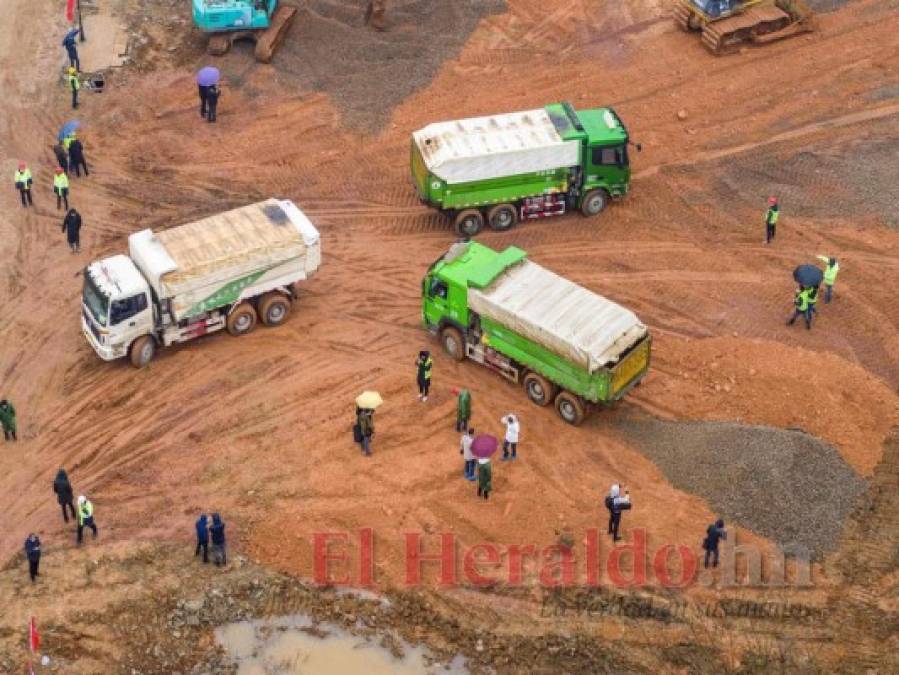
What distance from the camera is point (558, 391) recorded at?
29.3 meters

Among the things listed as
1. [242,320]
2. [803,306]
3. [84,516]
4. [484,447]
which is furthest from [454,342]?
[84,516]

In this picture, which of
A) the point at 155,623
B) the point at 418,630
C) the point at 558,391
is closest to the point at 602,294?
the point at 558,391

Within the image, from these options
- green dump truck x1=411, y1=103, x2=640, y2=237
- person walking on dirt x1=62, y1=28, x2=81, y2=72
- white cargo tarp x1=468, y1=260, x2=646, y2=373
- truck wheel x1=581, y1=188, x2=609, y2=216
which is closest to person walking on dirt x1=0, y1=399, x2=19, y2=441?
white cargo tarp x1=468, y1=260, x2=646, y2=373

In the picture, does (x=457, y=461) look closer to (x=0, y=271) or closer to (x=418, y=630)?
(x=418, y=630)

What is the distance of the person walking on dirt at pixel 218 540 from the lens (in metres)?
25.6

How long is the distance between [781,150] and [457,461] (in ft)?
53.3

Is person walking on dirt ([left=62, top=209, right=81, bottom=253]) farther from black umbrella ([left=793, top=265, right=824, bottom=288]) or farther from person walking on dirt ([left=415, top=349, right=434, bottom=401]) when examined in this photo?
black umbrella ([left=793, top=265, right=824, bottom=288])

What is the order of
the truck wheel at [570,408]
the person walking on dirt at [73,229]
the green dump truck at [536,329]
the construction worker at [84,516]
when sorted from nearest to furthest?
the construction worker at [84,516], the green dump truck at [536,329], the truck wheel at [570,408], the person walking on dirt at [73,229]

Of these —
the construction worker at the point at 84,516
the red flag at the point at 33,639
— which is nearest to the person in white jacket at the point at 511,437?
the construction worker at the point at 84,516

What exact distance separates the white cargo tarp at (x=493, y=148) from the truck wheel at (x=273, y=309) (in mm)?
5237

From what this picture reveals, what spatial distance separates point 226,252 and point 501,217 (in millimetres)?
8200

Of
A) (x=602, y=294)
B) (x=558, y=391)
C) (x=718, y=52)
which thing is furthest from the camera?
(x=718, y=52)

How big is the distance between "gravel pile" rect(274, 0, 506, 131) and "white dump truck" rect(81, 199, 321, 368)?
9.34 m

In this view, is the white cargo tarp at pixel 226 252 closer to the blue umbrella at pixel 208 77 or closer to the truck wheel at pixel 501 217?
the truck wheel at pixel 501 217
